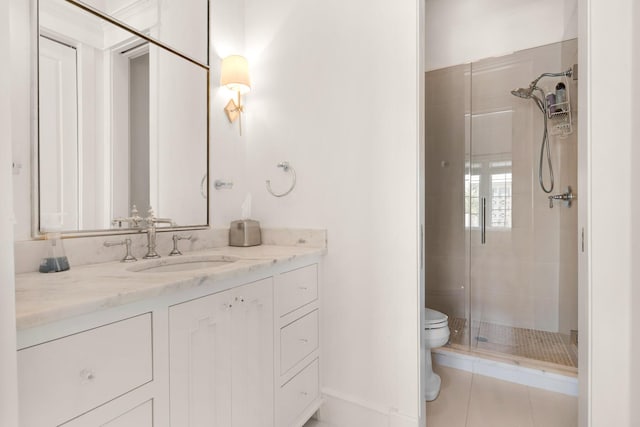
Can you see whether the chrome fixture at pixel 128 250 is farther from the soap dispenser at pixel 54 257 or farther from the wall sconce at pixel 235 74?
the wall sconce at pixel 235 74

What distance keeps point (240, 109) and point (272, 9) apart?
2.07ft

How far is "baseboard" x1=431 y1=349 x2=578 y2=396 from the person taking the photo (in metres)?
1.84

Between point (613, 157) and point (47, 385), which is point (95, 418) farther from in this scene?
point (613, 157)

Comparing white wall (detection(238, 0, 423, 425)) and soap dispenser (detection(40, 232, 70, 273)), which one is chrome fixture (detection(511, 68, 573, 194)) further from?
soap dispenser (detection(40, 232, 70, 273))

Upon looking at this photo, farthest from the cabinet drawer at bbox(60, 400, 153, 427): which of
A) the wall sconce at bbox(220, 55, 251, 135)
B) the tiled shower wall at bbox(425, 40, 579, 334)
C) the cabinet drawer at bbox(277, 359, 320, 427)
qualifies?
the tiled shower wall at bbox(425, 40, 579, 334)

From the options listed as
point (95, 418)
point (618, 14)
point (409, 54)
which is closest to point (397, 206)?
point (409, 54)

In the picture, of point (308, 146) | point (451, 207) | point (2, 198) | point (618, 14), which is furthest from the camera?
point (451, 207)

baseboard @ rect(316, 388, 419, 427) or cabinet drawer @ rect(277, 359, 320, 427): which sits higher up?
cabinet drawer @ rect(277, 359, 320, 427)

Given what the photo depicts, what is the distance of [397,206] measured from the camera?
149cm

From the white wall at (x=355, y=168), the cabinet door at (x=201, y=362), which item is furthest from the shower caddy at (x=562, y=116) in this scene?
the cabinet door at (x=201, y=362)

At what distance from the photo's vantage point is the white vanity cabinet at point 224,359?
92cm

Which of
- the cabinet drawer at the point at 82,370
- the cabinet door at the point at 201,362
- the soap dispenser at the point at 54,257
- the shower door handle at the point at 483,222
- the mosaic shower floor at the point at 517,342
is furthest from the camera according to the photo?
the shower door handle at the point at 483,222

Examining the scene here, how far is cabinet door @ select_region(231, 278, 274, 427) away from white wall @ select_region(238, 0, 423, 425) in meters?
0.47

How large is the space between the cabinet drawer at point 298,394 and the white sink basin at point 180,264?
25.1 inches
